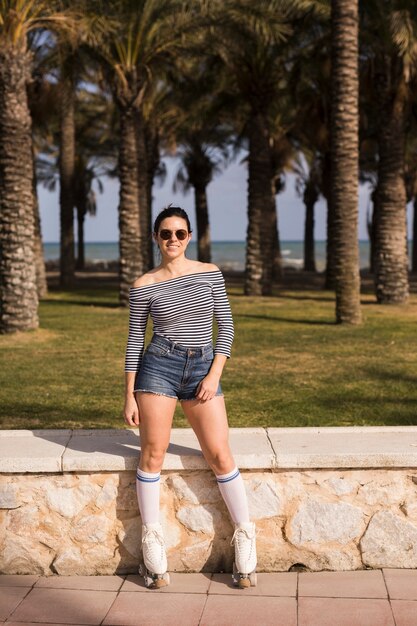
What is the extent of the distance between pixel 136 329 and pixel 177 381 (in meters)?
0.36

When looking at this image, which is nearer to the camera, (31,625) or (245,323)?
(31,625)

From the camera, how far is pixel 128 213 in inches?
810

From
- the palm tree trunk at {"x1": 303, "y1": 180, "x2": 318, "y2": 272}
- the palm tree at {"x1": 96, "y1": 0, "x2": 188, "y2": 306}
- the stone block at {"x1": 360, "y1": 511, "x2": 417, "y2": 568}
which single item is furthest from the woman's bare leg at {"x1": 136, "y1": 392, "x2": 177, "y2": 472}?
the palm tree trunk at {"x1": 303, "y1": 180, "x2": 318, "y2": 272}

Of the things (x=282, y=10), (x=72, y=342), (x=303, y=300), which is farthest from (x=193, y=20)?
(x=72, y=342)

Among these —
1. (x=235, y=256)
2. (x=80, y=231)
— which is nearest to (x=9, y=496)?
(x=80, y=231)

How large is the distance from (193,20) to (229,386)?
472 inches

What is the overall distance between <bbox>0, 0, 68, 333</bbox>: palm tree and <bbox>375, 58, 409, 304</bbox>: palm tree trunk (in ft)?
28.5

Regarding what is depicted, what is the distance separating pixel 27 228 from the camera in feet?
49.2

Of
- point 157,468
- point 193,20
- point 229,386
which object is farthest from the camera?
point 193,20

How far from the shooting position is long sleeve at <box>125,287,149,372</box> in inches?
169

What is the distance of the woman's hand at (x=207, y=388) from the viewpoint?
4141 mm

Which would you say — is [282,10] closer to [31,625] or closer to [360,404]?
[360,404]

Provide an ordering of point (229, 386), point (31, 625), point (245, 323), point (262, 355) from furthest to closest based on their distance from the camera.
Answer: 1. point (245, 323)
2. point (262, 355)
3. point (229, 386)
4. point (31, 625)

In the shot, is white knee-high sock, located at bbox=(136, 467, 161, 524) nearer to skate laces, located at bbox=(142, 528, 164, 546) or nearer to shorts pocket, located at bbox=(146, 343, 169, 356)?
Result: skate laces, located at bbox=(142, 528, 164, 546)
